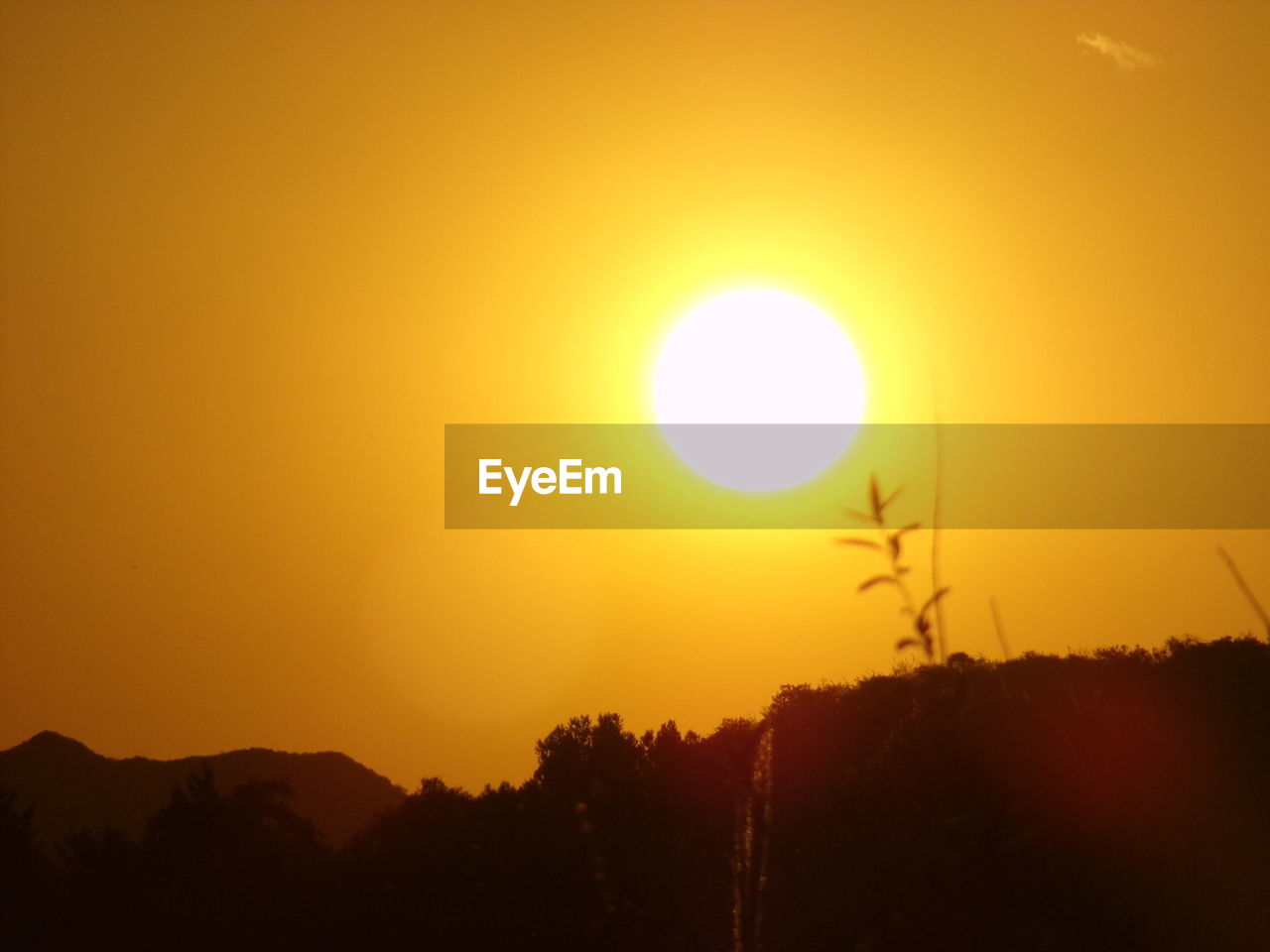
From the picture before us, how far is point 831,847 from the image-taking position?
83.7 feet

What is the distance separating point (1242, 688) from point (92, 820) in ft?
635

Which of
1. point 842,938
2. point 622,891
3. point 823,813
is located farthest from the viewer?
point 622,891

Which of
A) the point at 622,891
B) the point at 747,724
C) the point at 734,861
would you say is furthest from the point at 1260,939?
the point at 747,724

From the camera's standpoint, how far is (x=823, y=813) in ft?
89.9

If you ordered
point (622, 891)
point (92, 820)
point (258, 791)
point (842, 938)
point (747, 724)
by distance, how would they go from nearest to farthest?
point (842, 938)
point (622, 891)
point (747, 724)
point (258, 791)
point (92, 820)

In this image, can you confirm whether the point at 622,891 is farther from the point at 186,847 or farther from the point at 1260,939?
the point at 186,847

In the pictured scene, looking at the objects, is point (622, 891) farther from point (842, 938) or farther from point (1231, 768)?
point (1231, 768)

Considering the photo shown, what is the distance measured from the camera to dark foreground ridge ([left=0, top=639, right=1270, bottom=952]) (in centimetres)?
1931

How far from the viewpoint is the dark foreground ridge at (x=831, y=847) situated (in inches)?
760

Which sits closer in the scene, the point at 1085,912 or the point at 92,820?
the point at 1085,912

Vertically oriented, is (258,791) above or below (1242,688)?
above

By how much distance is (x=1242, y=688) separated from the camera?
28531 mm

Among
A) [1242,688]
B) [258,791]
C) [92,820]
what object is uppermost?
[92,820]

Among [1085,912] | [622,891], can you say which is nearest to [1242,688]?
[1085,912]
